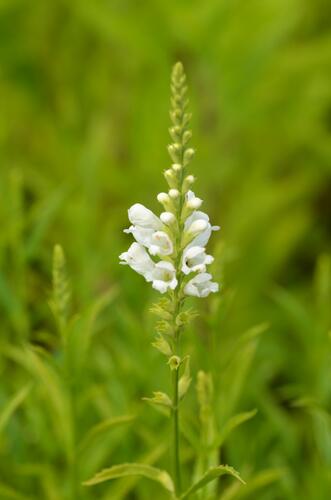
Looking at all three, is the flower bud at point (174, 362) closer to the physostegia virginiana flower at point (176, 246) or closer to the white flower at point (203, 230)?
the physostegia virginiana flower at point (176, 246)

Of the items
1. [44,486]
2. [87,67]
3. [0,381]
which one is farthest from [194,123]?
[44,486]

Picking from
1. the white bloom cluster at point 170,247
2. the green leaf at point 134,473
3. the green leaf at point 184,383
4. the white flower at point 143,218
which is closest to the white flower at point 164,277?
the white bloom cluster at point 170,247

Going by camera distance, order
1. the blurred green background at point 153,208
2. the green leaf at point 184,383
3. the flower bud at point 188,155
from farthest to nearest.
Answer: the blurred green background at point 153,208
the green leaf at point 184,383
the flower bud at point 188,155

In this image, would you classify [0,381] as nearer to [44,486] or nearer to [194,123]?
[44,486]

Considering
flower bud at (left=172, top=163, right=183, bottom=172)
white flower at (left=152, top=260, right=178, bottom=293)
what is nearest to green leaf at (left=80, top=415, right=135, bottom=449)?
white flower at (left=152, top=260, right=178, bottom=293)

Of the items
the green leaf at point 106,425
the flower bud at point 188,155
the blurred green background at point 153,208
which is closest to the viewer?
the flower bud at point 188,155

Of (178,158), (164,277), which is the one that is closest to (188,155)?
(178,158)
